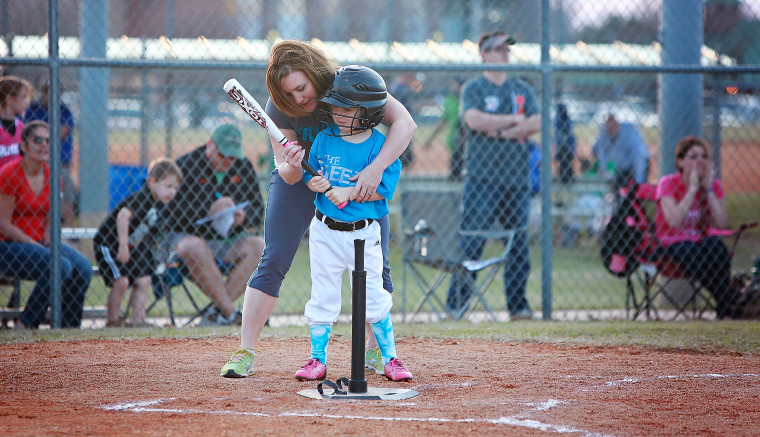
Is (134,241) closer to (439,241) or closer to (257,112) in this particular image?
(439,241)

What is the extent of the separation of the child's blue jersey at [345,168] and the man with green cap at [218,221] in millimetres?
2644

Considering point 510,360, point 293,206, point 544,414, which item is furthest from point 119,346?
Result: point 544,414

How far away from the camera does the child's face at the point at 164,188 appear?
22.0ft

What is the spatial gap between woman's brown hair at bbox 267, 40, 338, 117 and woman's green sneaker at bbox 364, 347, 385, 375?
1.31 metres

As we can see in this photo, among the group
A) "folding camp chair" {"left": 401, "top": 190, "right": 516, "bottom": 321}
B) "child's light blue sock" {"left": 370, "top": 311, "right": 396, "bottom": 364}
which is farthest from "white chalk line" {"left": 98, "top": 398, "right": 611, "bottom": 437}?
"folding camp chair" {"left": 401, "top": 190, "right": 516, "bottom": 321}

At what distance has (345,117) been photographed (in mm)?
4004

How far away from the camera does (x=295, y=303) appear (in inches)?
321

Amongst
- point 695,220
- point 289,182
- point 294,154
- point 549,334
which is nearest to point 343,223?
point 289,182

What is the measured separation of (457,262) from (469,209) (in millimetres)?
575

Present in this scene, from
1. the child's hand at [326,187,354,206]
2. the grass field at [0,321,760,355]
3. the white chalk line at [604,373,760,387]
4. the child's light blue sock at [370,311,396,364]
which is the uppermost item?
the child's hand at [326,187,354,206]

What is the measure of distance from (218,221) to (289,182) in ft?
9.18

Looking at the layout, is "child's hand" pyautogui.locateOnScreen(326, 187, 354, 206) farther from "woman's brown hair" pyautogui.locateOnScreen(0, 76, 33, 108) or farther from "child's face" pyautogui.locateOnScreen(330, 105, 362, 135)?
"woman's brown hair" pyautogui.locateOnScreen(0, 76, 33, 108)

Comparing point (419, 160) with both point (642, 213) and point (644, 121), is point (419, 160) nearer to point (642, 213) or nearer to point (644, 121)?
point (644, 121)

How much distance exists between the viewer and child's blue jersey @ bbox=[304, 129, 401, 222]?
4.09 m
